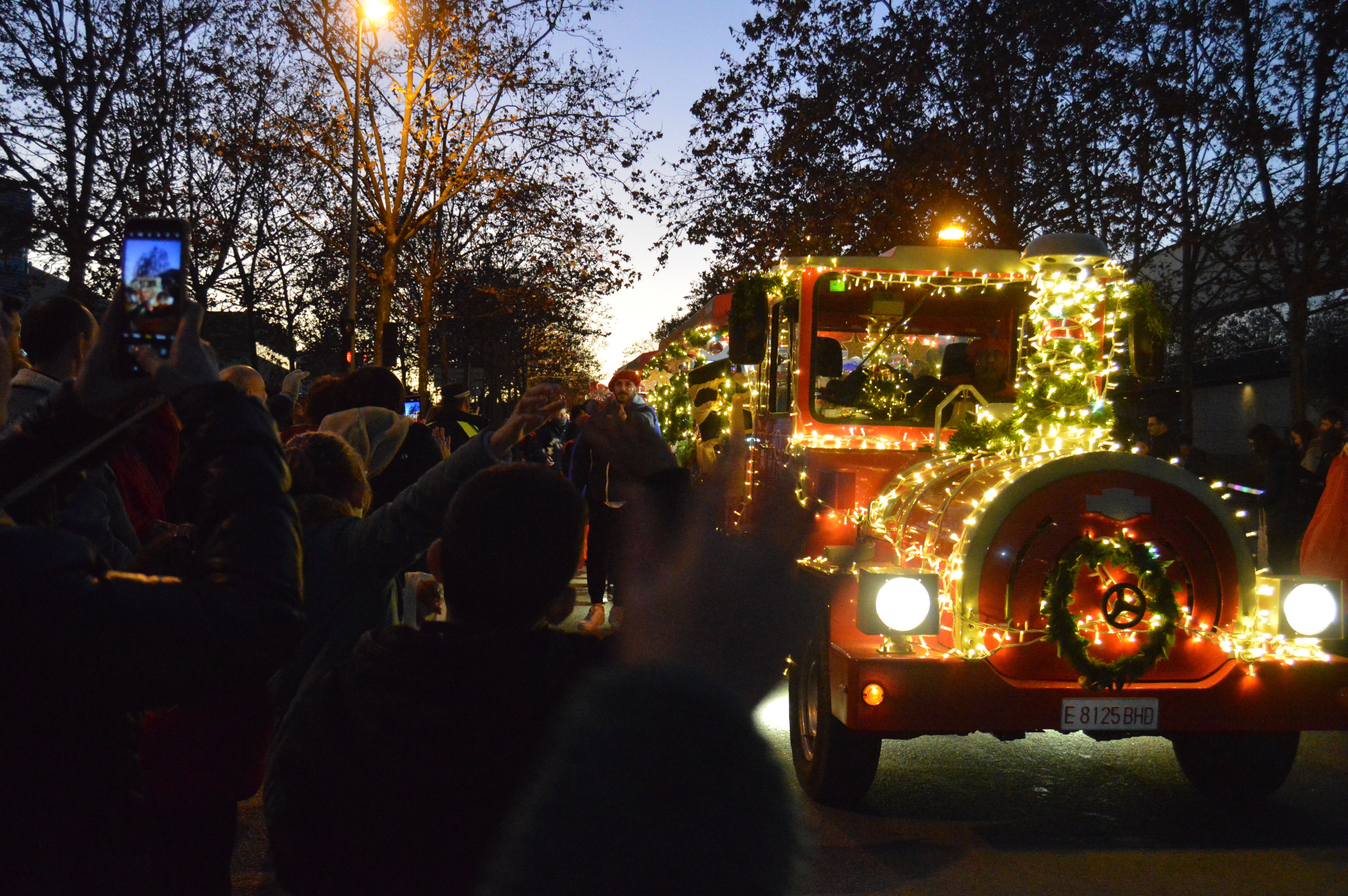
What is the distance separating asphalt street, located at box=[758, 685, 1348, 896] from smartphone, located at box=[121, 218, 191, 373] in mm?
3303

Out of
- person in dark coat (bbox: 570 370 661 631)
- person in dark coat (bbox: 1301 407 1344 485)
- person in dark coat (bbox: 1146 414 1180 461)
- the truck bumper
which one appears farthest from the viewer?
person in dark coat (bbox: 1146 414 1180 461)

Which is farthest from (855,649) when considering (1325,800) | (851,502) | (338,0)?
(338,0)

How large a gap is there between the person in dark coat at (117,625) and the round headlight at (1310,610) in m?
4.37

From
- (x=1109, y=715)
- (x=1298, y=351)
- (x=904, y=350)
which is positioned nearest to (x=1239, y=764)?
(x=1109, y=715)

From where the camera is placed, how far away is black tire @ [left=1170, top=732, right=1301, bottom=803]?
202 inches

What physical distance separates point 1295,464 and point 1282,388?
3212cm

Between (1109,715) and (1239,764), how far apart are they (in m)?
1.06

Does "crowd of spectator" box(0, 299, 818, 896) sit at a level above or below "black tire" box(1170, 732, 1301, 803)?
above

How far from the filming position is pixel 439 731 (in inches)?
64.7

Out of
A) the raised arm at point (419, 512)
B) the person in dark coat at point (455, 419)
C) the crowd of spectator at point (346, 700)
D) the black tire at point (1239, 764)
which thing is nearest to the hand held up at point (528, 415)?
the raised arm at point (419, 512)

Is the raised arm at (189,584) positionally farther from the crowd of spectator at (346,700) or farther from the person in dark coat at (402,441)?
the person in dark coat at (402,441)

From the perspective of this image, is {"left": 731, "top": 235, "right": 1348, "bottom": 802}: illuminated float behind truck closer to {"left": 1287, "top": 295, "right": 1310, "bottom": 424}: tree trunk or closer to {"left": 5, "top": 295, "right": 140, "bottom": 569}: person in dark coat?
{"left": 5, "top": 295, "right": 140, "bottom": 569}: person in dark coat

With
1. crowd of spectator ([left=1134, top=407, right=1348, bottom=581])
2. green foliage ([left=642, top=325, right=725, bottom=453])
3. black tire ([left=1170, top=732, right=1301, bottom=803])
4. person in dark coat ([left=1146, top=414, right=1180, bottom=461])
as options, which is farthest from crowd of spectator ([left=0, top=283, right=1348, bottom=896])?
person in dark coat ([left=1146, top=414, right=1180, bottom=461])

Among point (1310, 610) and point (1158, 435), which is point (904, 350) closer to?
point (1310, 610)
